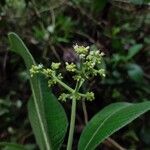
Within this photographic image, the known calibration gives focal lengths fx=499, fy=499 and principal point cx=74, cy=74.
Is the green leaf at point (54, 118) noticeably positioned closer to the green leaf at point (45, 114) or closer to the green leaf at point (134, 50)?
the green leaf at point (45, 114)

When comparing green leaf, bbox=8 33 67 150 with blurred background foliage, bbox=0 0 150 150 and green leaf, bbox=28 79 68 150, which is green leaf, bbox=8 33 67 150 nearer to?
green leaf, bbox=28 79 68 150

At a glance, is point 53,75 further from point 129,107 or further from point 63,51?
point 63,51

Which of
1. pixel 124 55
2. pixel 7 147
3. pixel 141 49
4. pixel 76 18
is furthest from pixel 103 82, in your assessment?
pixel 7 147

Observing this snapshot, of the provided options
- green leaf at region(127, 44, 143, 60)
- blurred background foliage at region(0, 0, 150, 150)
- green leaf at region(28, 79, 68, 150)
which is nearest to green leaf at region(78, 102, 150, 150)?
green leaf at region(28, 79, 68, 150)

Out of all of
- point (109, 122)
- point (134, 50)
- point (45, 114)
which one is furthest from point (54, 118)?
point (134, 50)

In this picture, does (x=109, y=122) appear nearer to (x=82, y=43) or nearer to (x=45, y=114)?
(x=45, y=114)

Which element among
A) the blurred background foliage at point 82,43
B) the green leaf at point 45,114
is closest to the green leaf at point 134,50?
the blurred background foliage at point 82,43
